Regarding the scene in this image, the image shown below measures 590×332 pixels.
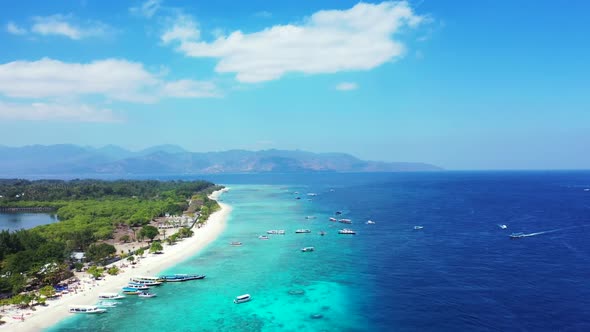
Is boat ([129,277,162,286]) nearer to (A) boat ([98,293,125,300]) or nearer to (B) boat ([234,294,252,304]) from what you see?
(A) boat ([98,293,125,300])

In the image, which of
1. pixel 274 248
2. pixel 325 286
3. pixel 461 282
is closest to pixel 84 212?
pixel 274 248

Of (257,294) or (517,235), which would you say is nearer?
(257,294)

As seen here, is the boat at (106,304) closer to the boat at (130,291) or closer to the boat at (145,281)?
the boat at (130,291)

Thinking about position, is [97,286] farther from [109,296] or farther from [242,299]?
[242,299]

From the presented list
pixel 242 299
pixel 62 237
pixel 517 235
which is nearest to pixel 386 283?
pixel 242 299

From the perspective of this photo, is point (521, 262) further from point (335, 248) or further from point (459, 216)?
point (459, 216)

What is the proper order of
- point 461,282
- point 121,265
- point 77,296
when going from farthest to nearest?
1. point 121,265
2. point 461,282
3. point 77,296

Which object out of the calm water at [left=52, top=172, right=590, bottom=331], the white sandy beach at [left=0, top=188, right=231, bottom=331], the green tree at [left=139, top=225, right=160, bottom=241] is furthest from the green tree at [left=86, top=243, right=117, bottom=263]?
the green tree at [left=139, top=225, right=160, bottom=241]
